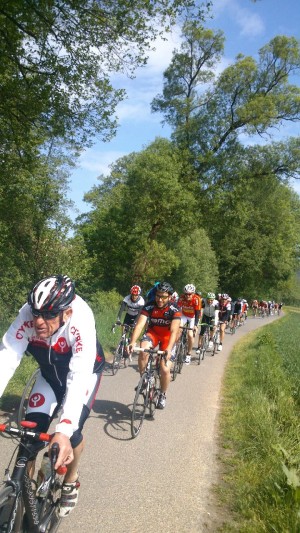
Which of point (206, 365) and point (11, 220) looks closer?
point (206, 365)

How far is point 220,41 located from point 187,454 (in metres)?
24.4

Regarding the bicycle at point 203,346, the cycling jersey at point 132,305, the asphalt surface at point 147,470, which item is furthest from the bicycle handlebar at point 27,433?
the bicycle at point 203,346

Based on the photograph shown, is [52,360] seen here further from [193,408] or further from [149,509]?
[193,408]

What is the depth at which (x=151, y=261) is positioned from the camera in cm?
2453

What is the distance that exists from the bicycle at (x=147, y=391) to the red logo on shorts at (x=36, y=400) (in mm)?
2855

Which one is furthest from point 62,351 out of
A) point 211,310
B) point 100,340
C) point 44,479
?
point 211,310

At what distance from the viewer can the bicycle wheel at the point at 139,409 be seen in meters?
6.07

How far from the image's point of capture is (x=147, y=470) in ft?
16.6

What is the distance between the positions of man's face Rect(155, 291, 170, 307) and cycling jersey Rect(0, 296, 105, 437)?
3.86m

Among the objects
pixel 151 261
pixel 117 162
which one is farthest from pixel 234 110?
pixel 117 162

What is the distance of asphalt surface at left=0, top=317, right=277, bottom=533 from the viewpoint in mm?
3996

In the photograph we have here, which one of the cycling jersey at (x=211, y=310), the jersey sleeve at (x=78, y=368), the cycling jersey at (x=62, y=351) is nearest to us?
the jersey sleeve at (x=78, y=368)

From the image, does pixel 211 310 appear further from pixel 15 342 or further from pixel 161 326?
pixel 15 342

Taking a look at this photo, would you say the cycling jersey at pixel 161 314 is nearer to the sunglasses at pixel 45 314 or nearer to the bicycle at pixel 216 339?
the sunglasses at pixel 45 314
